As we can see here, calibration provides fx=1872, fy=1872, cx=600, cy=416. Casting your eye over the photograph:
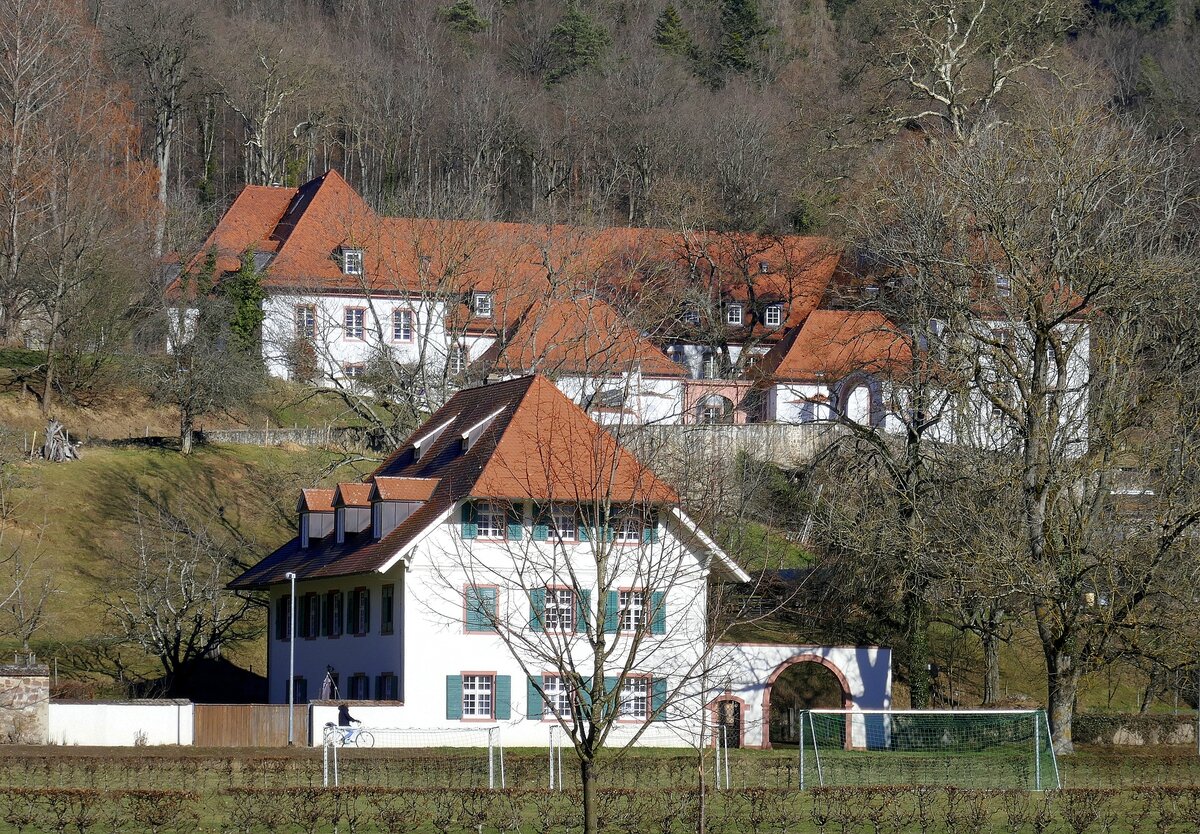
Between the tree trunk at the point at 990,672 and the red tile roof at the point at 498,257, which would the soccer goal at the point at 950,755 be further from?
the red tile roof at the point at 498,257

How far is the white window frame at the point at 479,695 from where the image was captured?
137 ft

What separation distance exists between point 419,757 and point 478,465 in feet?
36.1

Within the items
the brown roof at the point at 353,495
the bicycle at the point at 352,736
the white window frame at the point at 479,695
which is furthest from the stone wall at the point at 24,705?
the brown roof at the point at 353,495

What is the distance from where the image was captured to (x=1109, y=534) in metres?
39.7

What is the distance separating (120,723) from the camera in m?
37.5

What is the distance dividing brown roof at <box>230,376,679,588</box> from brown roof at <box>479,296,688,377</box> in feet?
27.1

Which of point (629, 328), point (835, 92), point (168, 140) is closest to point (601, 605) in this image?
point (629, 328)

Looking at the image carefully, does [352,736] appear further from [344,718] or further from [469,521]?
[469,521]

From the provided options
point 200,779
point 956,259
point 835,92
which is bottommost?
point 200,779

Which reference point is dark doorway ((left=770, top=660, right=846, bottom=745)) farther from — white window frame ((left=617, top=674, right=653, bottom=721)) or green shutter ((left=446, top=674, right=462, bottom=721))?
green shutter ((left=446, top=674, right=462, bottom=721))

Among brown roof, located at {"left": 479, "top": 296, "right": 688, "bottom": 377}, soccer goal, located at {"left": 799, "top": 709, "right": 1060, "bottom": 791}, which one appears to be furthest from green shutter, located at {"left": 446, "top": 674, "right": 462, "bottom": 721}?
brown roof, located at {"left": 479, "top": 296, "right": 688, "bottom": 377}

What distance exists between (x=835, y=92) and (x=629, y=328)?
60361 millimetres

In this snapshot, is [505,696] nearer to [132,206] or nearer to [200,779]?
[200,779]

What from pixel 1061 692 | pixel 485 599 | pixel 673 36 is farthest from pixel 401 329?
pixel 673 36
